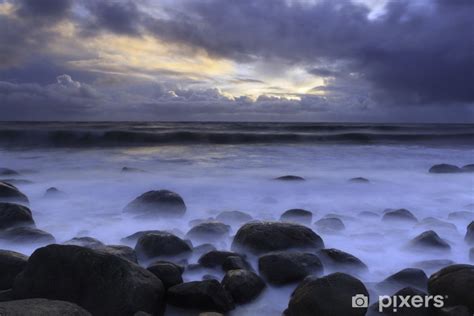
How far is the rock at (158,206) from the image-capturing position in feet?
19.7

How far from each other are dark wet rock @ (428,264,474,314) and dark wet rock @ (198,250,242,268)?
176 centimetres

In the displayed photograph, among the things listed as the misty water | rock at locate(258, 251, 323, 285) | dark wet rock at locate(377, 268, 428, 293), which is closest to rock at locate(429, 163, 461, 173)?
the misty water

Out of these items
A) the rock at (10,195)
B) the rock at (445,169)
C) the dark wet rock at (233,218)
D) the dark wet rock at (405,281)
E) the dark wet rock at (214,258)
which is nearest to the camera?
the dark wet rock at (405,281)

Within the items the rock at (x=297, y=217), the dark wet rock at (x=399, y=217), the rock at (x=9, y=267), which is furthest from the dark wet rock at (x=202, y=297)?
the dark wet rock at (x=399, y=217)

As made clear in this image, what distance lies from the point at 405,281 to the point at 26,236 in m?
4.02

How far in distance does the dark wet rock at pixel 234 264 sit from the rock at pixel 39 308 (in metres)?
1.50

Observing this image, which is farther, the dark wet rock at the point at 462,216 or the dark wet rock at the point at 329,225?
the dark wet rock at the point at 462,216

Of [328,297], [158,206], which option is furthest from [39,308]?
[158,206]

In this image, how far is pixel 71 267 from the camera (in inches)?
125

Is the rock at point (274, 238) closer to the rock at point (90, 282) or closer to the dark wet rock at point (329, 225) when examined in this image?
the dark wet rock at point (329, 225)

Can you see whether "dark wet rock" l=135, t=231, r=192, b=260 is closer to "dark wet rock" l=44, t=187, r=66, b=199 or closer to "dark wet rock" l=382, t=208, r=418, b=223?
"dark wet rock" l=382, t=208, r=418, b=223

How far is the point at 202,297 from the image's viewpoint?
3.19 meters

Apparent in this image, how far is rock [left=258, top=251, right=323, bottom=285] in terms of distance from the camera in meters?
3.68

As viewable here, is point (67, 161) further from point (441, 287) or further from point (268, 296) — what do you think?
point (441, 287)
